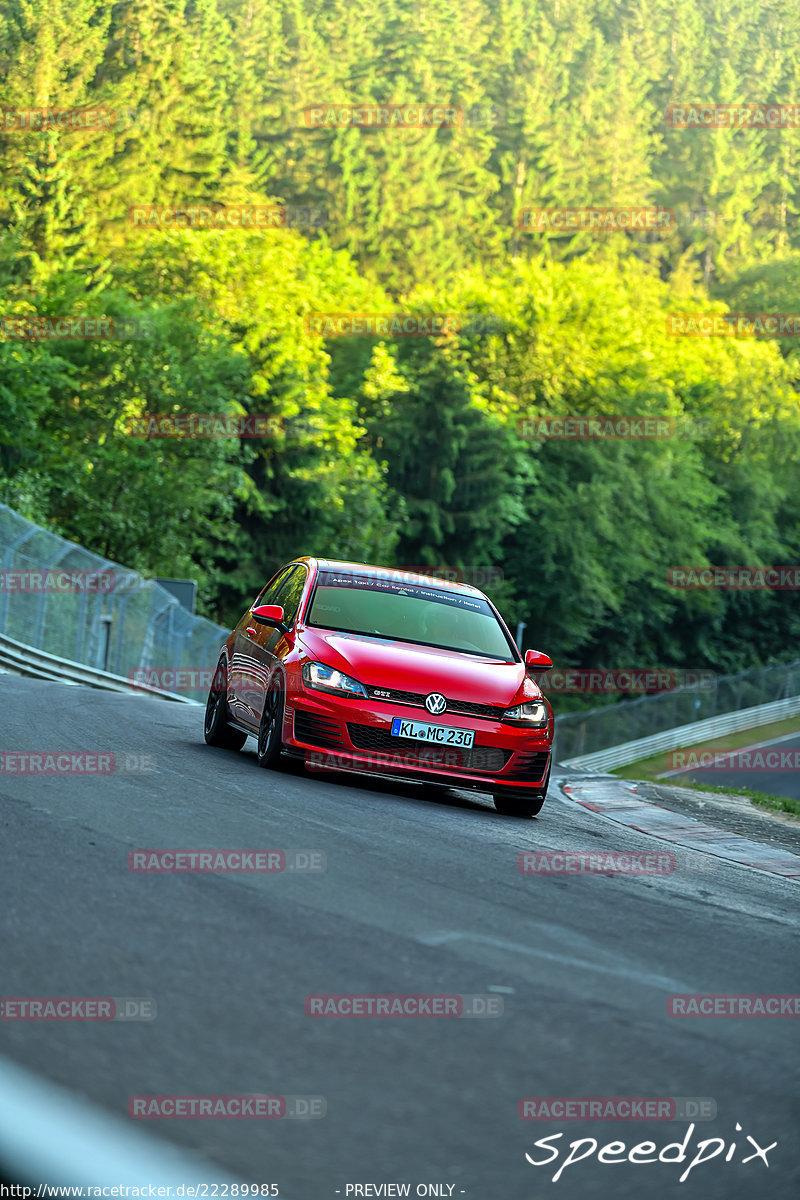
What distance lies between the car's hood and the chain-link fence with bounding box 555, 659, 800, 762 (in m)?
32.4

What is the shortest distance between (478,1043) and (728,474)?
76.6 metres

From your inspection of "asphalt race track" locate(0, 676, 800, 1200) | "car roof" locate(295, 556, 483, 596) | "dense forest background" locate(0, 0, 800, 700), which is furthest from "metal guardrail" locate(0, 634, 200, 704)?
"asphalt race track" locate(0, 676, 800, 1200)

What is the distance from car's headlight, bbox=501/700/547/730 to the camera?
11211 millimetres

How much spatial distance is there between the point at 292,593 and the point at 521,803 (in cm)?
265

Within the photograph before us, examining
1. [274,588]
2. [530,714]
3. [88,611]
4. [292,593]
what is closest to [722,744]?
[88,611]

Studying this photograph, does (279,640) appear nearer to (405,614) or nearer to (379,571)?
(405,614)

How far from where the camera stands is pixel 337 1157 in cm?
341

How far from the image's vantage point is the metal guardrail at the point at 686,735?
150 ft

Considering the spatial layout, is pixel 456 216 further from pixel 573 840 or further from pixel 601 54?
pixel 573 840

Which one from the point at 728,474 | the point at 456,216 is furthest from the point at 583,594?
the point at 456,216

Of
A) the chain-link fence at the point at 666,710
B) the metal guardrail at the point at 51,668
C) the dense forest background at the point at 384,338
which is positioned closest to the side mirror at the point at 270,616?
the metal guardrail at the point at 51,668

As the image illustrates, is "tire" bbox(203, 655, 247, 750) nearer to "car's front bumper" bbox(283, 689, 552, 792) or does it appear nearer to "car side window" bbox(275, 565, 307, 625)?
"car side window" bbox(275, 565, 307, 625)

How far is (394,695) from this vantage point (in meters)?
10.9

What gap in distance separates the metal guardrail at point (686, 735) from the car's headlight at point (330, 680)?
29.8 meters
